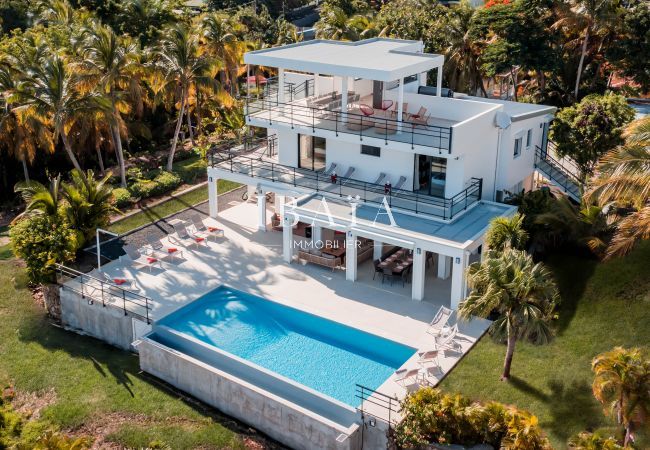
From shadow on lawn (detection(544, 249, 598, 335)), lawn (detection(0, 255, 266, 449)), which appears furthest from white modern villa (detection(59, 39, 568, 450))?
shadow on lawn (detection(544, 249, 598, 335))

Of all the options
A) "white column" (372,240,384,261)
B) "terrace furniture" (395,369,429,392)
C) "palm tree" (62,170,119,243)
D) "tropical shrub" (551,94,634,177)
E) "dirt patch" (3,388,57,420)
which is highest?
"tropical shrub" (551,94,634,177)

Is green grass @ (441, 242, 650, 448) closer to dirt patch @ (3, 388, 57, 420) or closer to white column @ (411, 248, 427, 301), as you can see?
white column @ (411, 248, 427, 301)

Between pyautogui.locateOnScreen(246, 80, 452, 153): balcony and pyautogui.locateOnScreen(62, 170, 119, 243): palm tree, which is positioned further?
pyautogui.locateOnScreen(62, 170, 119, 243): palm tree

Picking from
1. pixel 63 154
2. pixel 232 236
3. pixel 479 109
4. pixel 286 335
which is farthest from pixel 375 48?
pixel 63 154

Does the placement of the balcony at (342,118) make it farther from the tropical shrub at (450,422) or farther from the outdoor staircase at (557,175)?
the tropical shrub at (450,422)

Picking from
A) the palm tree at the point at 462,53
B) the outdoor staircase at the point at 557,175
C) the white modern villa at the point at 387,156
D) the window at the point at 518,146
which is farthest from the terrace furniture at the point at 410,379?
the palm tree at the point at 462,53

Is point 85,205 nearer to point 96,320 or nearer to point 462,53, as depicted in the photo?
point 96,320

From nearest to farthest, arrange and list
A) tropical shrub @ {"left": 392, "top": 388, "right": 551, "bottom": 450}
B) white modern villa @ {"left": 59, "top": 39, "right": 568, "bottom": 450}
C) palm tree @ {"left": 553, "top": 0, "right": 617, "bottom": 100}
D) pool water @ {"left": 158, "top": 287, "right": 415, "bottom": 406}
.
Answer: tropical shrub @ {"left": 392, "top": 388, "right": 551, "bottom": 450}
white modern villa @ {"left": 59, "top": 39, "right": 568, "bottom": 450}
pool water @ {"left": 158, "top": 287, "right": 415, "bottom": 406}
palm tree @ {"left": 553, "top": 0, "right": 617, "bottom": 100}

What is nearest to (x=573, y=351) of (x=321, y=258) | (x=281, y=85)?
(x=321, y=258)
